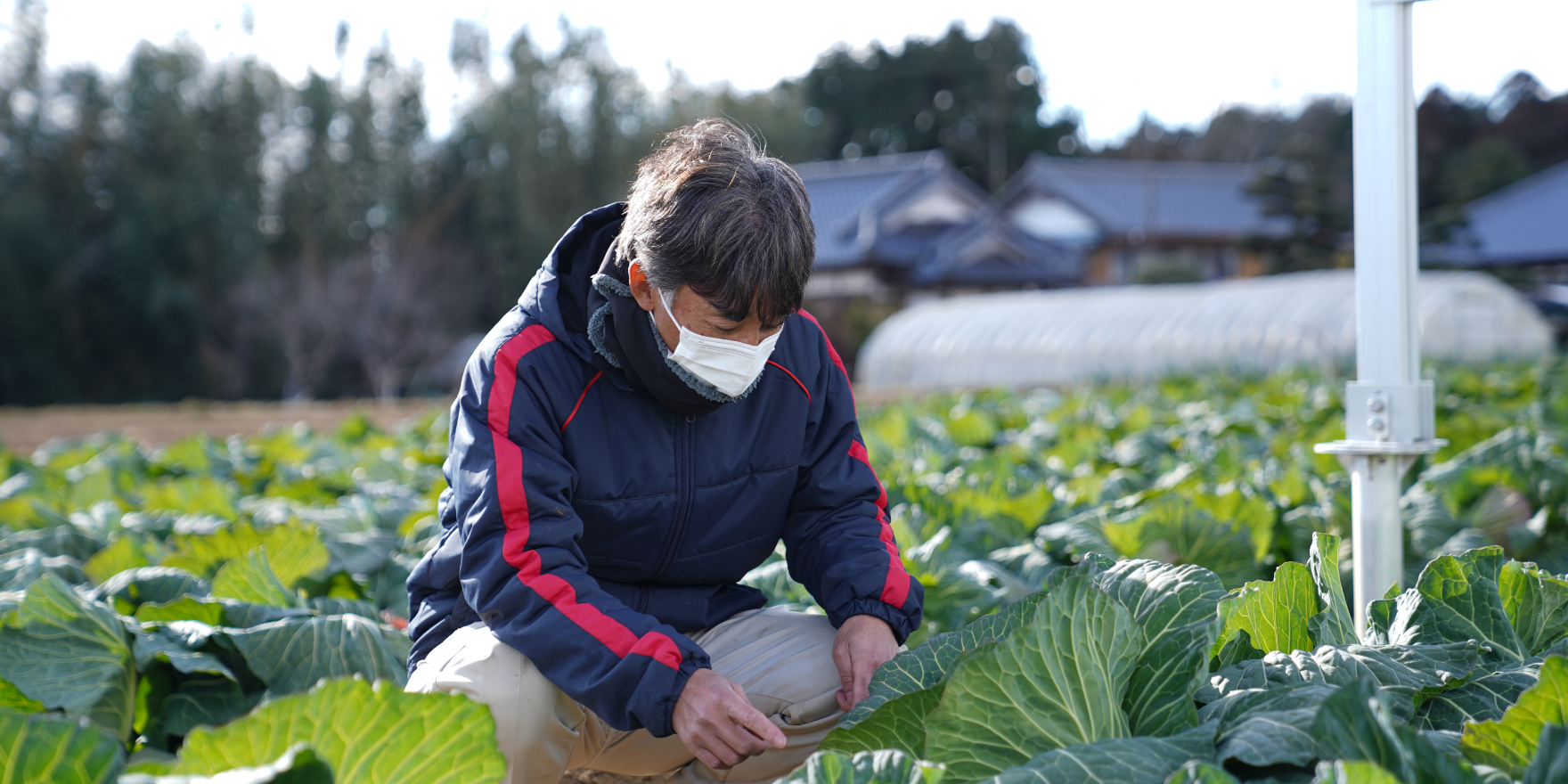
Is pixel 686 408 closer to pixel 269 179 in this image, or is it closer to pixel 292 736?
pixel 292 736

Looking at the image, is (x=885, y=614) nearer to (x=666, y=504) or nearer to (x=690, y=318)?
(x=666, y=504)

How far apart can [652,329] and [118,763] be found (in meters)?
0.95

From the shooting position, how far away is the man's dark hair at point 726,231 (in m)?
1.70

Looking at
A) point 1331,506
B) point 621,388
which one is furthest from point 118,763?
point 1331,506

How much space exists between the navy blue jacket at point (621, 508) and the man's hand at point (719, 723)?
30mm

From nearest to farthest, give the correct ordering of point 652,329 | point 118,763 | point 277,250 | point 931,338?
point 118,763, point 652,329, point 931,338, point 277,250

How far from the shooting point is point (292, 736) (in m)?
1.14

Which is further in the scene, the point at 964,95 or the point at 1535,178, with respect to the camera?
the point at 964,95

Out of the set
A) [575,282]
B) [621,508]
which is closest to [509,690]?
[621,508]

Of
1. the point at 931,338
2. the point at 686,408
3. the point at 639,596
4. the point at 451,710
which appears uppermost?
the point at 686,408

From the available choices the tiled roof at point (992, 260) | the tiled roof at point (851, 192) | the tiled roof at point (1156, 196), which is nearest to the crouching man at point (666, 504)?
the tiled roof at point (992, 260)

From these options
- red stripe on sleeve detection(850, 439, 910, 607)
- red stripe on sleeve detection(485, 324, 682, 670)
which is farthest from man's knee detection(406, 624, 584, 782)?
Result: red stripe on sleeve detection(850, 439, 910, 607)

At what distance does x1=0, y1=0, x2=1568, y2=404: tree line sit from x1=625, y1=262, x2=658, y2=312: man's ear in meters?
22.0

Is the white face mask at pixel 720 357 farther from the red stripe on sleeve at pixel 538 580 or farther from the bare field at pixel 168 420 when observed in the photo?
the bare field at pixel 168 420
